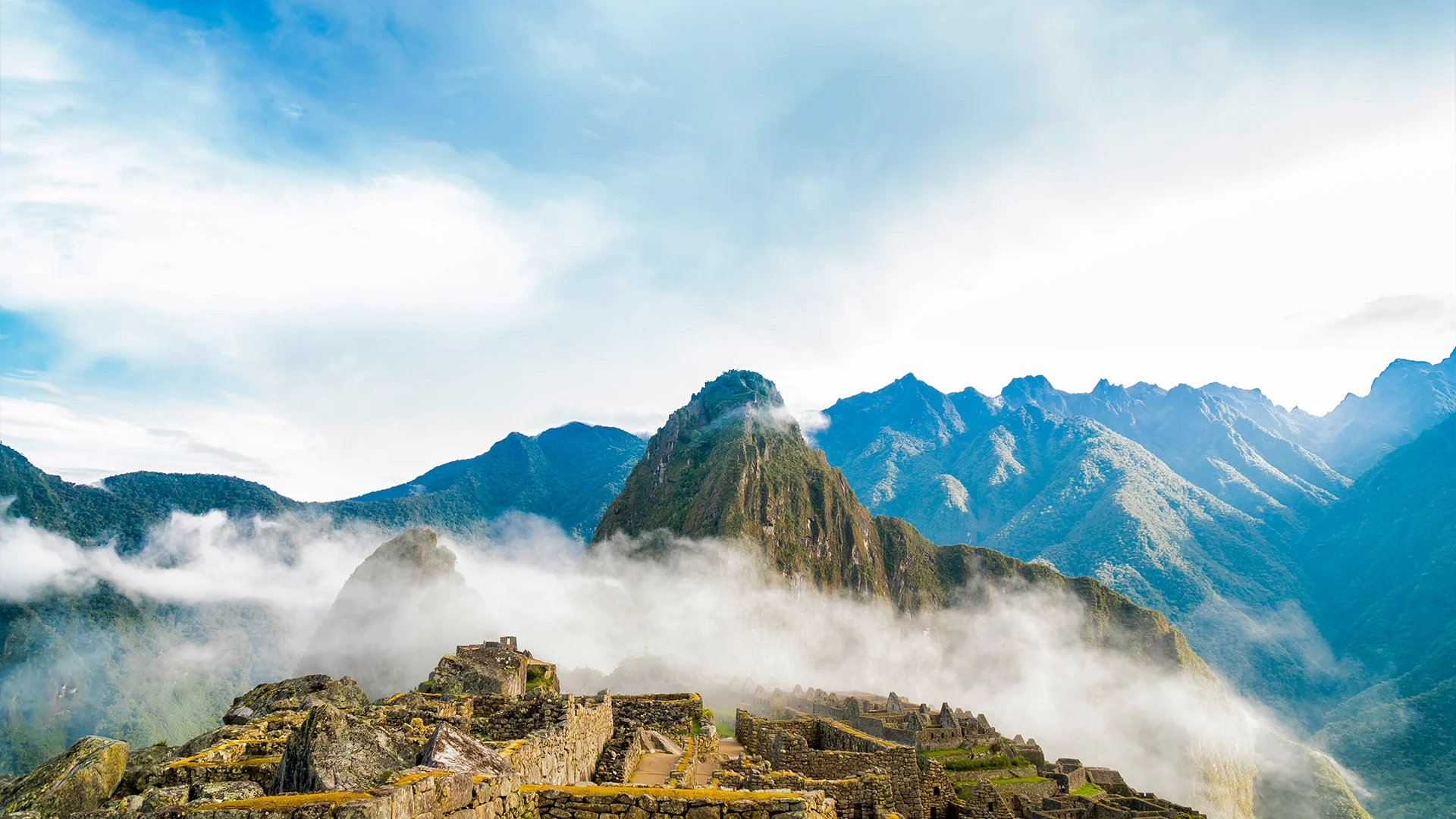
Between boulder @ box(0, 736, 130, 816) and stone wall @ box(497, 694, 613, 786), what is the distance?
16.9 ft

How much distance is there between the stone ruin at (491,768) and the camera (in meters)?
5.73

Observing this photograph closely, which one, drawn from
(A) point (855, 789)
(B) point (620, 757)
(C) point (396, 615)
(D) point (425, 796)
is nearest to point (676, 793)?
(D) point (425, 796)

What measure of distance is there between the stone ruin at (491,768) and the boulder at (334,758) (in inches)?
0.7

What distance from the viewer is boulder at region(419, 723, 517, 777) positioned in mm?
6258

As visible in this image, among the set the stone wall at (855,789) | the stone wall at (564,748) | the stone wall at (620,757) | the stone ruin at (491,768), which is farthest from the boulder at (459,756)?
the stone wall at (855,789)

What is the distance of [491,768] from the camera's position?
6.64 meters

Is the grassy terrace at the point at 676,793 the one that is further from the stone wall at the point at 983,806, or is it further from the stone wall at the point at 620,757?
the stone wall at the point at 983,806

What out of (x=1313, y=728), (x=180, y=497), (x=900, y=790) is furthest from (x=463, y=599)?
(x=1313, y=728)

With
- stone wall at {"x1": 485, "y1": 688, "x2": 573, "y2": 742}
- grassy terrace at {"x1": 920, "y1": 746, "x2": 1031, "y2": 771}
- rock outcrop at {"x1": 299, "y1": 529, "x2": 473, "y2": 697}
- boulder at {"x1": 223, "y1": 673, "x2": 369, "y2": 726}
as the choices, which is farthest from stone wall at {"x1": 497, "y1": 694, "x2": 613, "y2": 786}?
rock outcrop at {"x1": 299, "y1": 529, "x2": 473, "y2": 697}

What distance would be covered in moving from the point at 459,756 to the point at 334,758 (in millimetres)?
1094

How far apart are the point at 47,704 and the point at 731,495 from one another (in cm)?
14776

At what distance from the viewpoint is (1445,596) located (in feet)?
602

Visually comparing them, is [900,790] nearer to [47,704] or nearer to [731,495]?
[731,495]

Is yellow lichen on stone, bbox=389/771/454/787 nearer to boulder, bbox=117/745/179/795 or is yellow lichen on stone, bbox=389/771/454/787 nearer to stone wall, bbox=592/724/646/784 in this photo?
boulder, bbox=117/745/179/795
